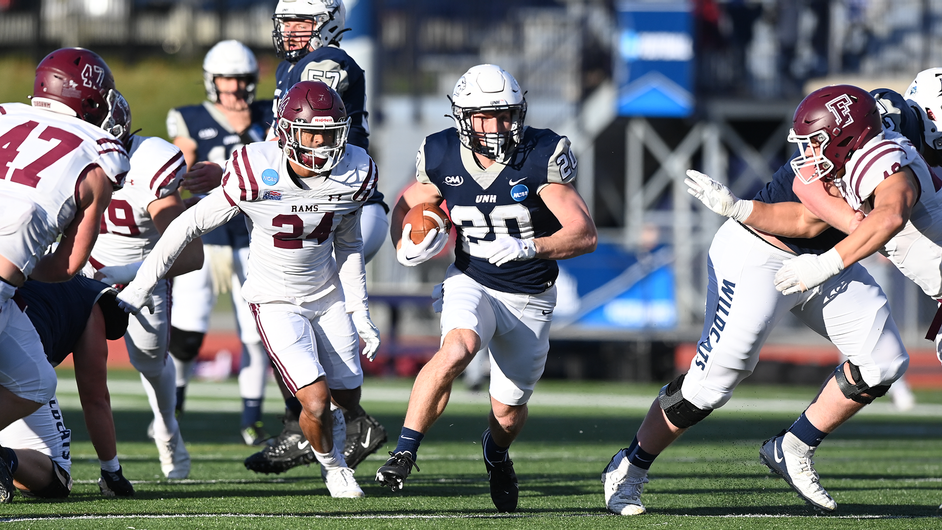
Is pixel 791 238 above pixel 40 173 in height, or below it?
below

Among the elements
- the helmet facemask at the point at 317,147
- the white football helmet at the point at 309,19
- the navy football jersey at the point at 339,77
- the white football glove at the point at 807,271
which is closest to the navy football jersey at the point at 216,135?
the white football helmet at the point at 309,19

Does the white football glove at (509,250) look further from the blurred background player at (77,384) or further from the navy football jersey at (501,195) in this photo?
the blurred background player at (77,384)

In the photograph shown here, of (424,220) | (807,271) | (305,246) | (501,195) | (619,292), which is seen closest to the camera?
(807,271)

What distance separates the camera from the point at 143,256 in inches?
214

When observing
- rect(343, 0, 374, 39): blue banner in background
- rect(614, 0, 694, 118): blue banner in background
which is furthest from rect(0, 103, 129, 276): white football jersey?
rect(343, 0, 374, 39): blue banner in background

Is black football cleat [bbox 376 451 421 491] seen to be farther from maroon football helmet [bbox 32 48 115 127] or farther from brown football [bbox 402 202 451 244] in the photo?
maroon football helmet [bbox 32 48 115 127]

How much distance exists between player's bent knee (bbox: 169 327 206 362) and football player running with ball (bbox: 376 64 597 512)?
8.43 ft

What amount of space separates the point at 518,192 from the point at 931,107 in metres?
1.76

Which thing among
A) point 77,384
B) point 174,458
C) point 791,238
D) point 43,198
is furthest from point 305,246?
point 791,238

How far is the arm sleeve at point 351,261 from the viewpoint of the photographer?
191 inches

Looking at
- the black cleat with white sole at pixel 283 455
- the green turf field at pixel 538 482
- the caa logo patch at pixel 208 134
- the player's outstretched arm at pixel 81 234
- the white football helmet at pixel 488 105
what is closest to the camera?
the player's outstretched arm at pixel 81 234

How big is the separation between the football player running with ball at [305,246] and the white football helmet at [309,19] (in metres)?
1.05

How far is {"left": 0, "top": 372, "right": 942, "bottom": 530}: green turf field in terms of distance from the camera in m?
4.15

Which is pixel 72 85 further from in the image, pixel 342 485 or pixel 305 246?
pixel 342 485
